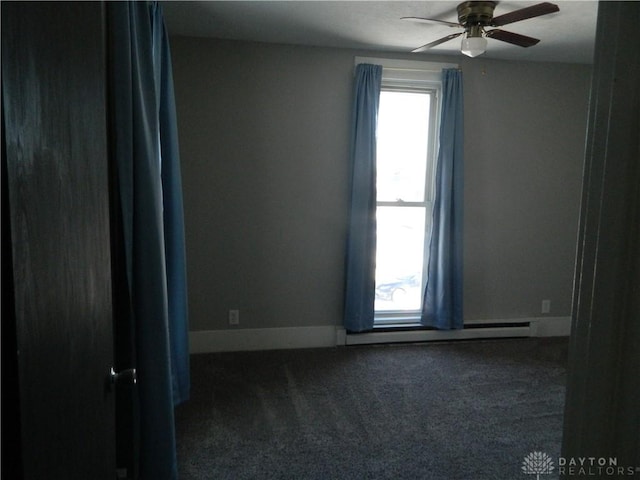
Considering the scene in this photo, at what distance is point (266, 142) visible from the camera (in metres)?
3.45

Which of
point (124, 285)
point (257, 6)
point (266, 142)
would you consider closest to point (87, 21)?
point (124, 285)

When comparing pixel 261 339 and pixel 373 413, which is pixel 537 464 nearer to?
pixel 373 413

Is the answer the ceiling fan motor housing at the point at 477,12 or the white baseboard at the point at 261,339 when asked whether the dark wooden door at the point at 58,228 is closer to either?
the ceiling fan motor housing at the point at 477,12

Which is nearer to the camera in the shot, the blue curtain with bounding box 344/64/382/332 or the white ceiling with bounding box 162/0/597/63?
the white ceiling with bounding box 162/0/597/63

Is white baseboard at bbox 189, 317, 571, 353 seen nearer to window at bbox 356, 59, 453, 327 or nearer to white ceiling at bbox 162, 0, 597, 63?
window at bbox 356, 59, 453, 327

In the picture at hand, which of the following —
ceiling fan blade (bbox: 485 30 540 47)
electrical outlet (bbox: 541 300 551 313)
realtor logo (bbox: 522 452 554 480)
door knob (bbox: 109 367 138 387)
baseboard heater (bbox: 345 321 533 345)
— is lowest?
realtor logo (bbox: 522 452 554 480)

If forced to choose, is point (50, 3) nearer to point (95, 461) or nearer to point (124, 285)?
point (95, 461)

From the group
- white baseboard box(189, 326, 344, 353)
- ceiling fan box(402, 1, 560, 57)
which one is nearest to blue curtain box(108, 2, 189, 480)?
ceiling fan box(402, 1, 560, 57)

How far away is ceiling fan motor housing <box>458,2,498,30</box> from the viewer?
2.43 meters

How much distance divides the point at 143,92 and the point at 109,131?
285 mm

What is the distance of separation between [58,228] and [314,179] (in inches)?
115

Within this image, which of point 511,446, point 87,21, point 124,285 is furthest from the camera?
point 511,446

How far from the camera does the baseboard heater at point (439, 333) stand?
147 inches

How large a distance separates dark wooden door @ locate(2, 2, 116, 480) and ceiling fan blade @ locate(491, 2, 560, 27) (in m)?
2.06
